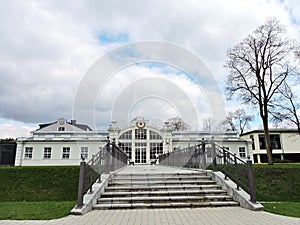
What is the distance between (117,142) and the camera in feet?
108

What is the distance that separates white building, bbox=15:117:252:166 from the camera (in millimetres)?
31203

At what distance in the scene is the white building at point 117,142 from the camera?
31203mm

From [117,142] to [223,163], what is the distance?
25.6 metres

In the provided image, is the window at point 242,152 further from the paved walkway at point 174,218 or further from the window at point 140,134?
the paved walkway at point 174,218

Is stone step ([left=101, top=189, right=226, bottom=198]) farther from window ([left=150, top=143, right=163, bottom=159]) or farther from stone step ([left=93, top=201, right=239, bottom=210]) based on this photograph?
window ([left=150, top=143, right=163, bottom=159])

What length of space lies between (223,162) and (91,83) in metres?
8.14

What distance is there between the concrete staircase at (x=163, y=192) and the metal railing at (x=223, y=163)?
58 centimetres

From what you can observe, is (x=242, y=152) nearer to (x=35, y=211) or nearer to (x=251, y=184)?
(x=251, y=184)

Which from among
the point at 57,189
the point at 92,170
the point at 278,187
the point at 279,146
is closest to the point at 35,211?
the point at 92,170

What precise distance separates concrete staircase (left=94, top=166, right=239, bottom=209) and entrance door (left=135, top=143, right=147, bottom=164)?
983 inches

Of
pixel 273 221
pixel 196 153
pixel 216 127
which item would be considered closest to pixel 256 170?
pixel 196 153

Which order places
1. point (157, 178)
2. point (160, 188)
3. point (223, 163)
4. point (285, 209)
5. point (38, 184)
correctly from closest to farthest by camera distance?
point (285, 209), point (160, 188), point (157, 178), point (223, 163), point (38, 184)

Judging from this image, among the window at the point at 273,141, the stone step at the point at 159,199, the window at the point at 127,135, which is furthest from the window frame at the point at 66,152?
the window at the point at 273,141

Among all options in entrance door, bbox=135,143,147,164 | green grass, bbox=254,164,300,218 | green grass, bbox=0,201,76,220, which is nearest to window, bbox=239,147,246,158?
entrance door, bbox=135,143,147,164
